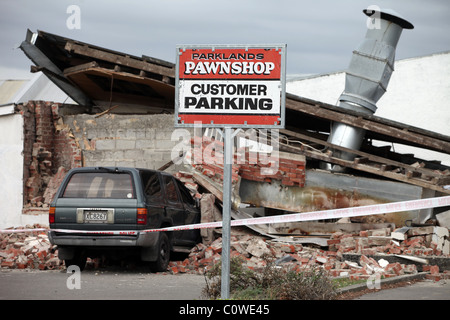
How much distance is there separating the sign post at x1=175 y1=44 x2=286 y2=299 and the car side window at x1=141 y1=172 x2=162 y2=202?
4.33 m

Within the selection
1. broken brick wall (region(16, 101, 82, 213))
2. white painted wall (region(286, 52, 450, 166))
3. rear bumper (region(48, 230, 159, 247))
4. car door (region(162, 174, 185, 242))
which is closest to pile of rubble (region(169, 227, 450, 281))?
car door (region(162, 174, 185, 242))

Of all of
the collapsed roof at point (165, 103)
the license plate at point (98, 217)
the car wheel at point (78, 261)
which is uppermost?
→ the collapsed roof at point (165, 103)

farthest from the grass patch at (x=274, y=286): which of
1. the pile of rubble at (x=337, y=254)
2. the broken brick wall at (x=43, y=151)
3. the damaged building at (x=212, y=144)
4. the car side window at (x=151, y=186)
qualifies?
the broken brick wall at (x=43, y=151)

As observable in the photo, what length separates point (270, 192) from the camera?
51.3 ft

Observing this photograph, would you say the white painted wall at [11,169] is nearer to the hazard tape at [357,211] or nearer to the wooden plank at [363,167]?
the wooden plank at [363,167]

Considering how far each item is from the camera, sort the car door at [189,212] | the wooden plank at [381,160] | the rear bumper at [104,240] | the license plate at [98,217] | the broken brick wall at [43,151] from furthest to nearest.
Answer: the broken brick wall at [43,151] → the wooden plank at [381,160] → the car door at [189,212] → the license plate at [98,217] → the rear bumper at [104,240]

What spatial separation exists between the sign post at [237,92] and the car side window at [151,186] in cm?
433

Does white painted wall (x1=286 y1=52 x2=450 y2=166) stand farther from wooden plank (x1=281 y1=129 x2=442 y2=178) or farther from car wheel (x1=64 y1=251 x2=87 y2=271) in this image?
car wheel (x1=64 y1=251 x2=87 y2=271)

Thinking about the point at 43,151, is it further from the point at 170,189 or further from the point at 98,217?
the point at 98,217

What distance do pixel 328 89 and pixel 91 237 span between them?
24.0m

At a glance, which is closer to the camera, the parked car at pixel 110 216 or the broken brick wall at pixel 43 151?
the parked car at pixel 110 216

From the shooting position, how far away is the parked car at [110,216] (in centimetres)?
1015
